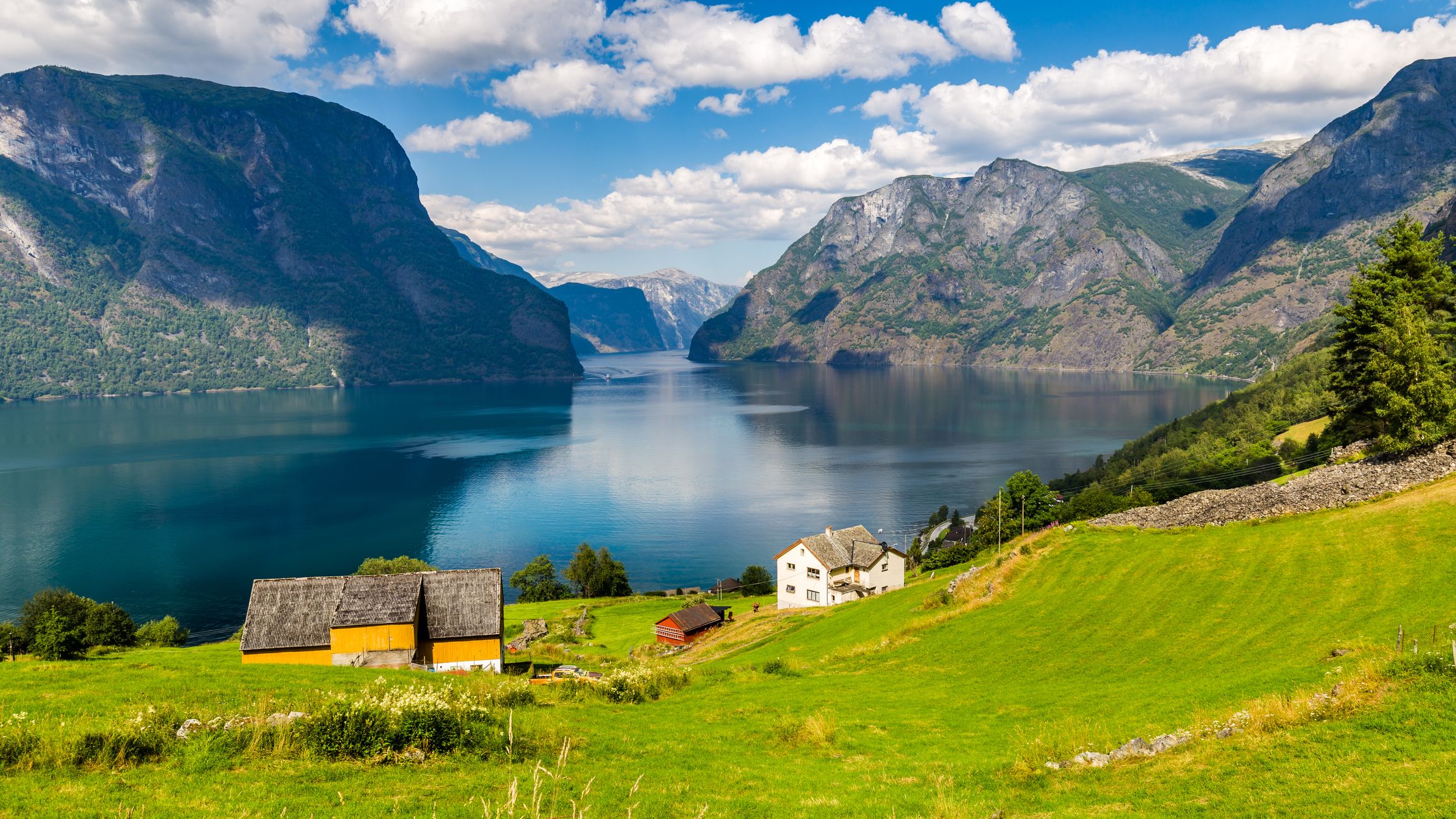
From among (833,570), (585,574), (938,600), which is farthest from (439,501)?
(938,600)

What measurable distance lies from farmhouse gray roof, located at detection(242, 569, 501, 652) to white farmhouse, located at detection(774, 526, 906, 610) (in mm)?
34916

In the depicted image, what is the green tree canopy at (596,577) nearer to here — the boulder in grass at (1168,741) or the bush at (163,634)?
the bush at (163,634)

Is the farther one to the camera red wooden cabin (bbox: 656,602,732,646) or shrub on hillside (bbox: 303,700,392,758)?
red wooden cabin (bbox: 656,602,732,646)

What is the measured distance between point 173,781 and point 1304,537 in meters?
37.7

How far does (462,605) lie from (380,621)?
419cm

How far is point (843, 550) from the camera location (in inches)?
2827

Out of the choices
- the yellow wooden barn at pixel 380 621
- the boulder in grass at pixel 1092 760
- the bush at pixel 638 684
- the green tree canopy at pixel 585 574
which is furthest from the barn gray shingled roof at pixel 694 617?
the boulder in grass at pixel 1092 760

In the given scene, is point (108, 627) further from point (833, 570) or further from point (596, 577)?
point (833, 570)

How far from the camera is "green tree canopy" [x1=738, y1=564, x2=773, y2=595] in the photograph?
289 ft

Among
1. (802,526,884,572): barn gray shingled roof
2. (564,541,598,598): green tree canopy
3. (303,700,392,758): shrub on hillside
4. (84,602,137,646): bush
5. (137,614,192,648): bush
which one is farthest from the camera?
(564,541,598,598): green tree canopy

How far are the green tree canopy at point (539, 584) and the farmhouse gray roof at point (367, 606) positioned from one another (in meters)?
49.5

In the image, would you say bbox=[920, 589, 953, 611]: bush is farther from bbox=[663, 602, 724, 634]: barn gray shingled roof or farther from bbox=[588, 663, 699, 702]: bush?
bbox=[663, 602, 724, 634]: barn gray shingled roof

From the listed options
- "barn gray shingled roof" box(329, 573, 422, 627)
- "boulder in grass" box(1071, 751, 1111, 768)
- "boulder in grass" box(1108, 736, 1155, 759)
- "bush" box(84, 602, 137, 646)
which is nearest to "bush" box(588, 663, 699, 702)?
"boulder in grass" box(1071, 751, 1111, 768)

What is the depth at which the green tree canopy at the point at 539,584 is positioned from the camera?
8994 centimetres
